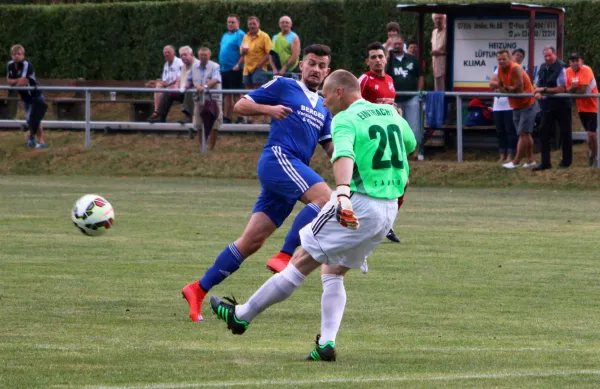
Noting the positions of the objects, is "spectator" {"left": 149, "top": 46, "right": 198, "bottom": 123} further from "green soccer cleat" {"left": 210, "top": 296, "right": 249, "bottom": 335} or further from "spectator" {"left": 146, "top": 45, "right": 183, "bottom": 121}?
"green soccer cleat" {"left": 210, "top": 296, "right": 249, "bottom": 335}

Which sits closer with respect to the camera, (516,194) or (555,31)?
(516,194)

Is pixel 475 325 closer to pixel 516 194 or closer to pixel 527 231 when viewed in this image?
pixel 527 231

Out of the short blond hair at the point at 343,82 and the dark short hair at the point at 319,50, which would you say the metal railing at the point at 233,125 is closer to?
the dark short hair at the point at 319,50

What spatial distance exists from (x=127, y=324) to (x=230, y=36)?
60.9 ft

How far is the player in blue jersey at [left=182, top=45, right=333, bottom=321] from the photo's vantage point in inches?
380

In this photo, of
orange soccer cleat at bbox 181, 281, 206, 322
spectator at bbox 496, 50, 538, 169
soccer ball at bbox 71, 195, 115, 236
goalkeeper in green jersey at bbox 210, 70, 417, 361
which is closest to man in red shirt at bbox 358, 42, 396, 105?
soccer ball at bbox 71, 195, 115, 236

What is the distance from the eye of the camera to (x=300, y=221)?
32.7 ft

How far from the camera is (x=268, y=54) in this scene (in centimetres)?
2609

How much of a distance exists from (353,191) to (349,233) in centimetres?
27

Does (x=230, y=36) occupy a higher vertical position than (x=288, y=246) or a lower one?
higher

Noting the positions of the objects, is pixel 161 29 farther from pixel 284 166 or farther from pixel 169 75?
pixel 284 166

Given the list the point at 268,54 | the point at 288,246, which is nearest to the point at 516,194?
the point at 268,54

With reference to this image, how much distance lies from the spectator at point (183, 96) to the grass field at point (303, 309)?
319 inches

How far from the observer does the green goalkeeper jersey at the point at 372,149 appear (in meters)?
7.61
